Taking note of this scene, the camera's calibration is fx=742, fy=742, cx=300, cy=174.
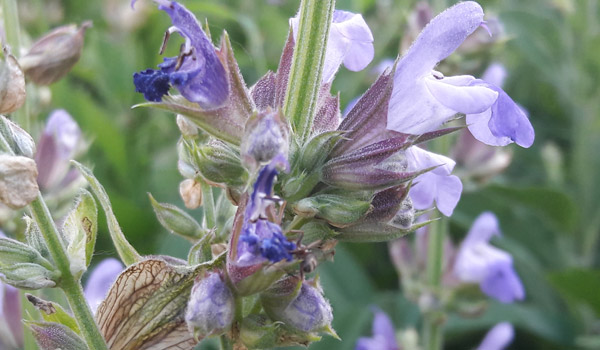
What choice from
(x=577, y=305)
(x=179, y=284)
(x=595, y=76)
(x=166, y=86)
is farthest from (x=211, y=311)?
(x=595, y=76)

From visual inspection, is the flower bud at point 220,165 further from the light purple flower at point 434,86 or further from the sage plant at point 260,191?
the light purple flower at point 434,86

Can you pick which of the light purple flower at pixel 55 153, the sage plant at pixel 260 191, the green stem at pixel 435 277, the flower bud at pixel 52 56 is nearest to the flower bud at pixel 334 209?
the sage plant at pixel 260 191

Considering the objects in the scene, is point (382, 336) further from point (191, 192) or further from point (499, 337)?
point (191, 192)

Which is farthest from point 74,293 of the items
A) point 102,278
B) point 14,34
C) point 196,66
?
point 14,34

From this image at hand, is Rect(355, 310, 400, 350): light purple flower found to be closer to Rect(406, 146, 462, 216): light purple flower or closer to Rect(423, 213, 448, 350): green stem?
Rect(423, 213, 448, 350): green stem

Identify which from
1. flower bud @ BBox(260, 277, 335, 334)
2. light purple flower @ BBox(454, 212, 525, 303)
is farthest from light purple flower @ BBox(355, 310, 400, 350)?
flower bud @ BBox(260, 277, 335, 334)

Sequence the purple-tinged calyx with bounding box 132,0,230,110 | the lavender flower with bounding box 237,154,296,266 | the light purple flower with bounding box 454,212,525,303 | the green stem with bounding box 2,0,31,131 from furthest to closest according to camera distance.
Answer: the light purple flower with bounding box 454,212,525,303, the green stem with bounding box 2,0,31,131, the purple-tinged calyx with bounding box 132,0,230,110, the lavender flower with bounding box 237,154,296,266
